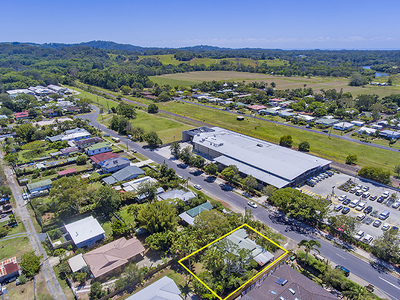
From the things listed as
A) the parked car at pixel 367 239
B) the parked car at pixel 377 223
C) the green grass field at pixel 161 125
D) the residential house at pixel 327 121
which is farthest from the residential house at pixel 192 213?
the residential house at pixel 327 121

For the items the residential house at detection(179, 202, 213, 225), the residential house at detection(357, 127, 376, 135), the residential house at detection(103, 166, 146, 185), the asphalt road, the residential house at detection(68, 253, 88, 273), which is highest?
the residential house at detection(357, 127, 376, 135)

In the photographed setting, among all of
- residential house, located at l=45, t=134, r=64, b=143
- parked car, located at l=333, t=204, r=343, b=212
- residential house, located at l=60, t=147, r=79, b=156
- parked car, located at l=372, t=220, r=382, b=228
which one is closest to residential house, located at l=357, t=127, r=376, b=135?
parked car, located at l=333, t=204, r=343, b=212

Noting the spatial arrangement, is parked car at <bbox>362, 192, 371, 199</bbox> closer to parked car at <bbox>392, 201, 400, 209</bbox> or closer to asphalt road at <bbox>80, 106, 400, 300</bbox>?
parked car at <bbox>392, 201, 400, 209</bbox>

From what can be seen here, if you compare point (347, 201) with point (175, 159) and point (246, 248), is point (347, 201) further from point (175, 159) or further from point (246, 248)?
point (175, 159)

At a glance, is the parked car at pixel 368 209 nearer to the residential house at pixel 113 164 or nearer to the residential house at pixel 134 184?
the residential house at pixel 134 184

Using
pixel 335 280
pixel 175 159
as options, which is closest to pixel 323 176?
pixel 335 280

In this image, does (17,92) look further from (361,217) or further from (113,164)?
(361,217)

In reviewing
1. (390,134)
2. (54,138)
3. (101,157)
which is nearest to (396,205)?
(390,134)
